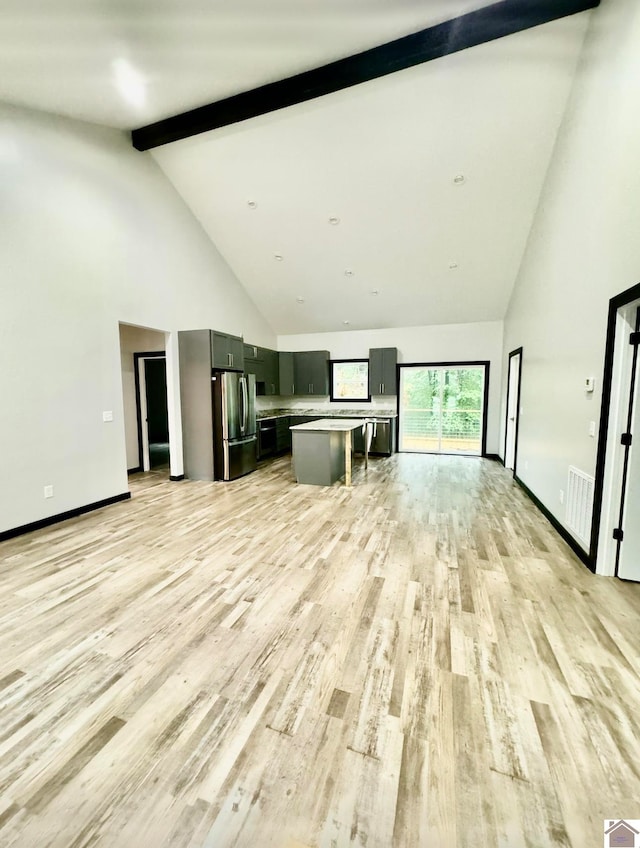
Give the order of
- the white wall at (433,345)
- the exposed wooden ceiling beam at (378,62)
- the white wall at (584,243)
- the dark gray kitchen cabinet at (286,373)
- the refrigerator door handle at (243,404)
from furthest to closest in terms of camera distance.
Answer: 1. the dark gray kitchen cabinet at (286,373)
2. the white wall at (433,345)
3. the refrigerator door handle at (243,404)
4. the exposed wooden ceiling beam at (378,62)
5. the white wall at (584,243)

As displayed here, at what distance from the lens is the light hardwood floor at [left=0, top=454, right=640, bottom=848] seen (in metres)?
1.16

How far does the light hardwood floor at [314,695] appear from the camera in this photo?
1.16 metres

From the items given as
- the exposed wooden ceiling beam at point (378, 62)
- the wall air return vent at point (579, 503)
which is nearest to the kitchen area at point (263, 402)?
the exposed wooden ceiling beam at point (378, 62)

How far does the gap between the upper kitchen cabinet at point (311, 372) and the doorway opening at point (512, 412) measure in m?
3.75

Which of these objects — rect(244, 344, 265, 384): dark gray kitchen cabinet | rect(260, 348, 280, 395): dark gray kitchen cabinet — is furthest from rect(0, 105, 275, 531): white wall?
rect(260, 348, 280, 395): dark gray kitchen cabinet

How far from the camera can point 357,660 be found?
1.85m

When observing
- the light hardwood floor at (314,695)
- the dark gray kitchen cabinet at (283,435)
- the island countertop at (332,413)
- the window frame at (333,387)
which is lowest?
the light hardwood floor at (314,695)

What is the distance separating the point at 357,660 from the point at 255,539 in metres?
1.72

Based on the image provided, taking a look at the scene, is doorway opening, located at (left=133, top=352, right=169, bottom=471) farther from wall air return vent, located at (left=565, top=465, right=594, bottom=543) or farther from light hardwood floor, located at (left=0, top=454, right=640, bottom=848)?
wall air return vent, located at (left=565, top=465, right=594, bottom=543)

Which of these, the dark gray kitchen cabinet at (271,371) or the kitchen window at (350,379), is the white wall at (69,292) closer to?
the dark gray kitchen cabinet at (271,371)

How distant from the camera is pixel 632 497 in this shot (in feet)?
8.43

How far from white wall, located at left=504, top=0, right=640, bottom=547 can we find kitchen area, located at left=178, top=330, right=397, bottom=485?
8.22 feet

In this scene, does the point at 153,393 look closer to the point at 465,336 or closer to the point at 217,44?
A: the point at 217,44

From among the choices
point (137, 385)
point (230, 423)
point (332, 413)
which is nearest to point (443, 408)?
point (332, 413)
